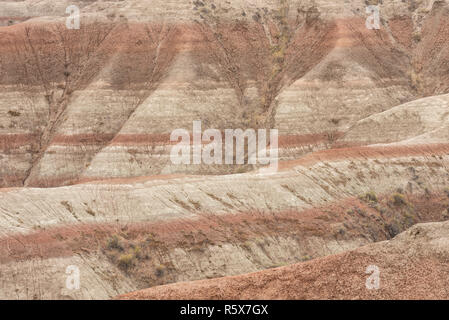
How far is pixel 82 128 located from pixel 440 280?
54.8m

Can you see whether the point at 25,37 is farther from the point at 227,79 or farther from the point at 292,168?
the point at 292,168

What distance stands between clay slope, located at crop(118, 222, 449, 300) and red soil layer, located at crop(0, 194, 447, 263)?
1219cm

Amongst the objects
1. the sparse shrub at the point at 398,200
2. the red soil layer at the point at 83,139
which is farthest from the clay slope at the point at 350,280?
the red soil layer at the point at 83,139

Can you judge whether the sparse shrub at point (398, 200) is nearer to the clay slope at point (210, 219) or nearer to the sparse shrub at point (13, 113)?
the clay slope at point (210, 219)

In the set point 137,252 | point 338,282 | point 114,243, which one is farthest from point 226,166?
point 338,282

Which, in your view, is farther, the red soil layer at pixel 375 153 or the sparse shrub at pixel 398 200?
the red soil layer at pixel 375 153

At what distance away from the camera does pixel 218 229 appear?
37.9m

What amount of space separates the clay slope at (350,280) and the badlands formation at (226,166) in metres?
0.08

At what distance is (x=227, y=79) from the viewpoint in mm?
73812

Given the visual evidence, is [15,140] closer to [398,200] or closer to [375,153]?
[375,153]

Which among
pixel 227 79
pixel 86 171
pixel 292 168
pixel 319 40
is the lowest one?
pixel 86 171

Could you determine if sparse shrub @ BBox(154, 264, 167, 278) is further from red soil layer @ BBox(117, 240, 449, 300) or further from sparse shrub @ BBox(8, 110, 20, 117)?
sparse shrub @ BBox(8, 110, 20, 117)

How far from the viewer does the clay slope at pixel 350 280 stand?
774 inches

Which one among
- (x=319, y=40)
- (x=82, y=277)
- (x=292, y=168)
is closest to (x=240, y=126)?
(x=319, y=40)
